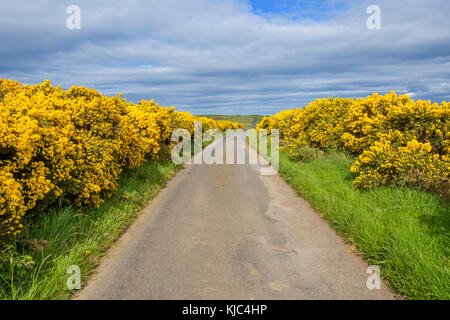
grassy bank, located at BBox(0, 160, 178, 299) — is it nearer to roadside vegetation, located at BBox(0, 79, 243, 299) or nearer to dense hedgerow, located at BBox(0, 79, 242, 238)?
roadside vegetation, located at BBox(0, 79, 243, 299)

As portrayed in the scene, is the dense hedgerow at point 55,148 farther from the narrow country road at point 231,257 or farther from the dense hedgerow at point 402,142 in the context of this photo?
the dense hedgerow at point 402,142

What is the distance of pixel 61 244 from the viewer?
519 centimetres

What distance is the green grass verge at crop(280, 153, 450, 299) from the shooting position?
4035 mm

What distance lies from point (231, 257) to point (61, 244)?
120 inches

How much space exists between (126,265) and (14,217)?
1838 millimetres

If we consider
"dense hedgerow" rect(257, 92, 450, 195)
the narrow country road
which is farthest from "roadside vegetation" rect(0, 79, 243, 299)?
"dense hedgerow" rect(257, 92, 450, 195)

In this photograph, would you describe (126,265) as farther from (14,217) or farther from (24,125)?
(24,125)

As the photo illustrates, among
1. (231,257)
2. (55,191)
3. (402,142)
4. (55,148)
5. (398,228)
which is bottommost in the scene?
(231,257)

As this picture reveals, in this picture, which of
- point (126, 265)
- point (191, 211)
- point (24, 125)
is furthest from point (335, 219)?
point (24, 125)

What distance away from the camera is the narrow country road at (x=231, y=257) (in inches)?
164

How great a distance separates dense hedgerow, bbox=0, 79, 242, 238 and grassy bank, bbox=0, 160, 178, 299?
33 centimetres

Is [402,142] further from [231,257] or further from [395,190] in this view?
[231,257]

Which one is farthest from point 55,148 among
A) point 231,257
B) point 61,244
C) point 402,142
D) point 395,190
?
point 402,142

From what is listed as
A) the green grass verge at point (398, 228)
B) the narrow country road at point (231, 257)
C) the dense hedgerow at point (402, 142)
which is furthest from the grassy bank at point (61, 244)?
the dense hedgerow at point (402, 142)
